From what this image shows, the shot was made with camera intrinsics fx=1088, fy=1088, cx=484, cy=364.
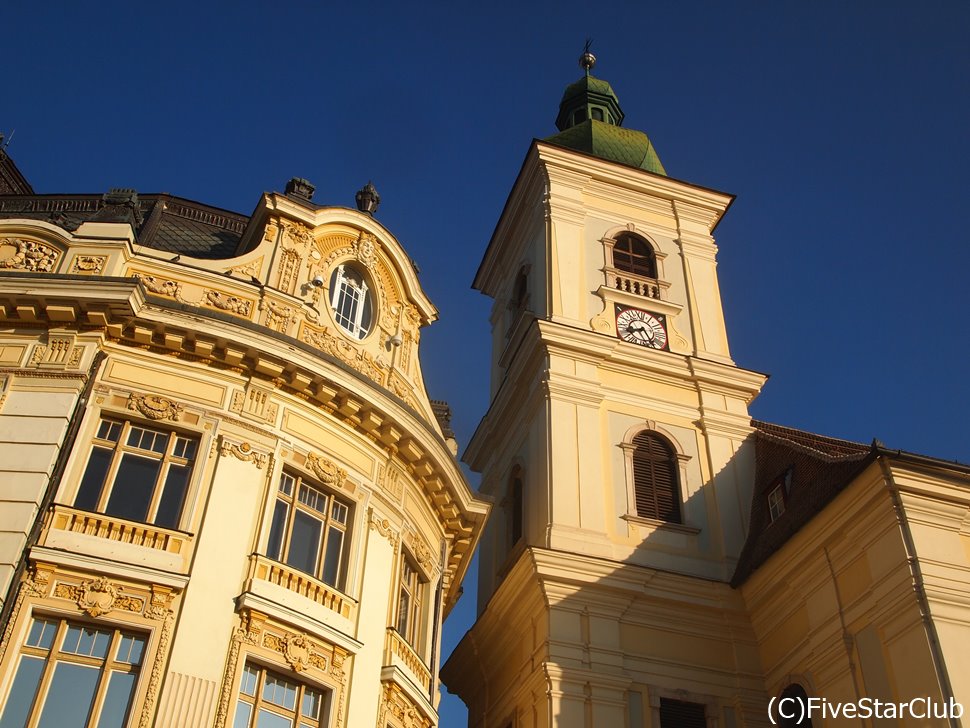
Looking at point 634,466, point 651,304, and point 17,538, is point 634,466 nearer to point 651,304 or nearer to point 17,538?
point 651,304

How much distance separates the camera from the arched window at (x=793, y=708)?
1798 centimetres

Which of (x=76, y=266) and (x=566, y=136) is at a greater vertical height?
(x=566, y=136)

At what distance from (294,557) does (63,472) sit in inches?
125

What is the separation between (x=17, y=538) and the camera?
1268 centimetres

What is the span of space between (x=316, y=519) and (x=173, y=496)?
2.10m

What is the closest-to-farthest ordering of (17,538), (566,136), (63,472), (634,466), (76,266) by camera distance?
1. (17,538)
2. (63,472)
3. (76,266)
4. (634,466)
5. (566,136)

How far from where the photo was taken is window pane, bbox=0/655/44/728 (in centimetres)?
1165

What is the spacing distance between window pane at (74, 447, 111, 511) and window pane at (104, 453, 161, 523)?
0.56 ft

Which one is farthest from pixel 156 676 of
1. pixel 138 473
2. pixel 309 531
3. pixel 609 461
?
pixel 609 461

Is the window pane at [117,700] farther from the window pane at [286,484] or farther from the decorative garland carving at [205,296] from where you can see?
the decorative garland carving at [205,296]

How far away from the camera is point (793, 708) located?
60.2 ft

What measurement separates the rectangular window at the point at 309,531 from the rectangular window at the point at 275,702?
1.57 metres

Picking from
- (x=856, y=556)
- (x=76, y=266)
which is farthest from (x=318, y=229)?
(x=856, y=556)

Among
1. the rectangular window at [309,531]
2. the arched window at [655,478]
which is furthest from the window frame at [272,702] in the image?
the arched window at [655,478]
